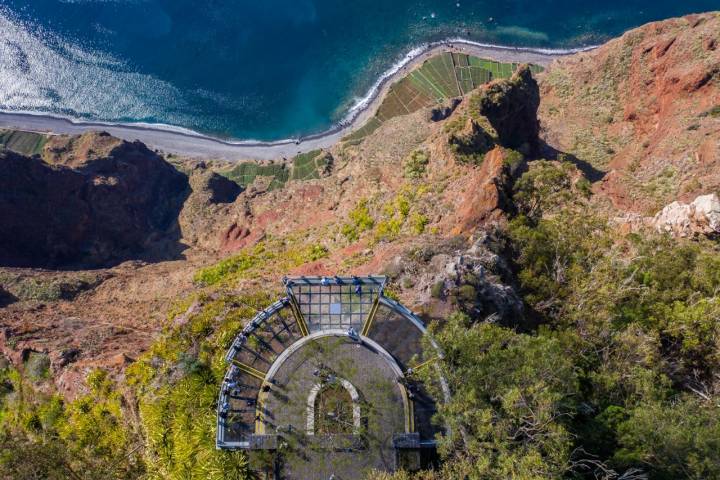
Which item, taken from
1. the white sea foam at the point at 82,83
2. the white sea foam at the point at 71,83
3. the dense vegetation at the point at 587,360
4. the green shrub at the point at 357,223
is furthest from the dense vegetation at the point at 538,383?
the white sea foam at the point at 71,83

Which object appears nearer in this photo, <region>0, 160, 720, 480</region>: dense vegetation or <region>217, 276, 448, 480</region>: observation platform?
<region>0, 160, 720, 480</region>: dense vegetation

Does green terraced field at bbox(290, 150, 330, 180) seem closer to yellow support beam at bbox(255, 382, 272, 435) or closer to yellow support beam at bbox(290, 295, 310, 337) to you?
yellow support beam at bbox(290, 295, 310, 337)

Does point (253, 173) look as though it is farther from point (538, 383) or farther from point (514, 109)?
point (538, 383)

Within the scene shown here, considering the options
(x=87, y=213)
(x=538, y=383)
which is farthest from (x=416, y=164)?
(x=87, y=213)

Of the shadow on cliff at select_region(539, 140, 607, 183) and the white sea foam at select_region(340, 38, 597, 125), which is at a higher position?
the white sea foam at select_region(340, 38, 597, 125)

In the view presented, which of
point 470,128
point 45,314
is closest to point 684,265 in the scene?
point 470,128

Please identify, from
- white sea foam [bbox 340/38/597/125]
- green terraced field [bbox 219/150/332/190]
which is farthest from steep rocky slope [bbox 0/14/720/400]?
white sea foam [bbox 340/38/597/125]

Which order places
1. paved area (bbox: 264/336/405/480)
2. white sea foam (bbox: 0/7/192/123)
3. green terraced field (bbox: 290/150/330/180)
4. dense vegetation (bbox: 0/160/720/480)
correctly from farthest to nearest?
white sea foam (bbox: 0/7/192/123), green terraced field (bbox: 290/150/330/180), paved area (bbox: 264/336/405/480), dense vegetation (bbox: 0/160/720/480)
